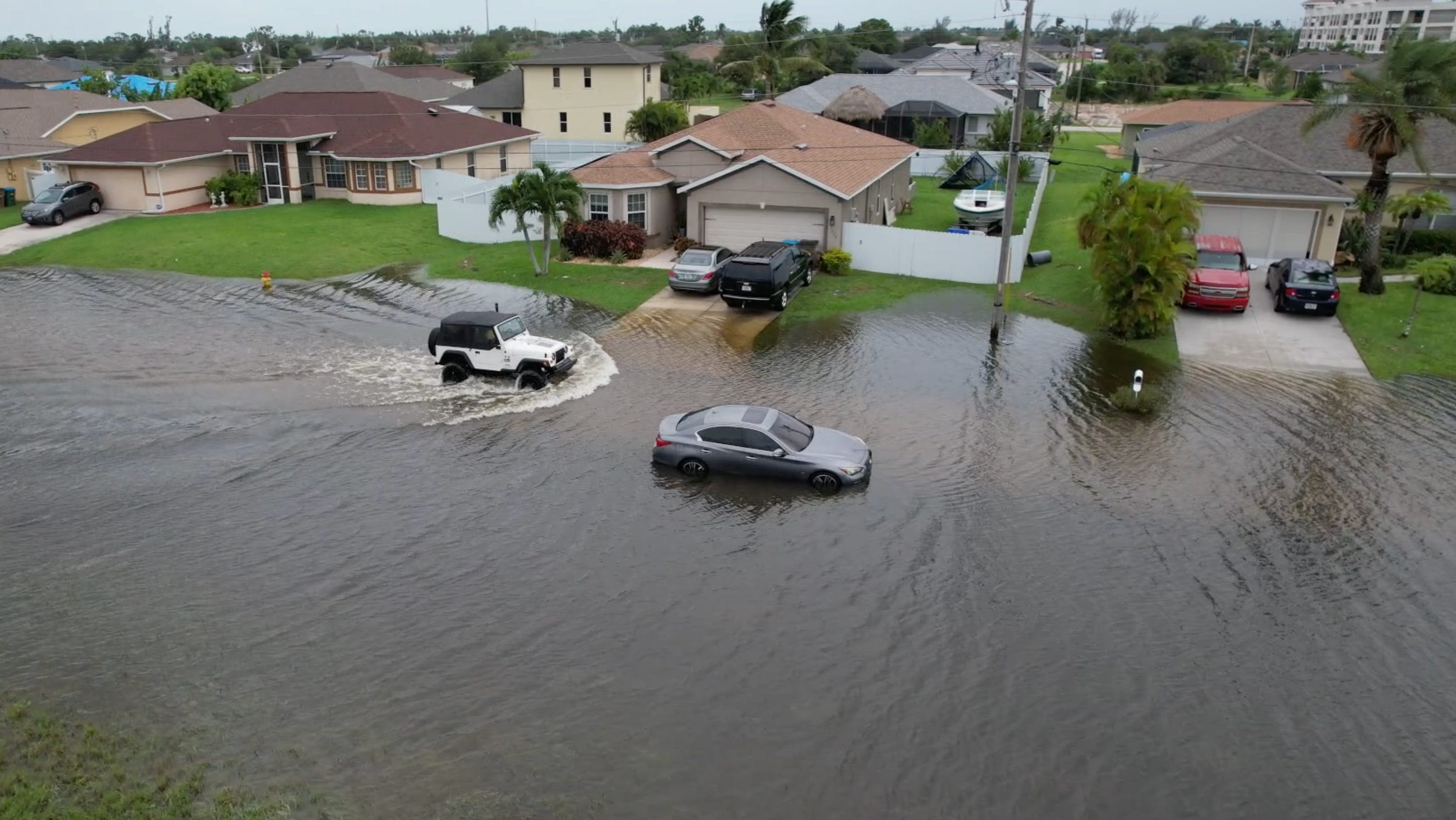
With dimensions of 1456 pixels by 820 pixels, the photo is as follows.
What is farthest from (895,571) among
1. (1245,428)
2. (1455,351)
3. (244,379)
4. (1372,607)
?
(1455,351)

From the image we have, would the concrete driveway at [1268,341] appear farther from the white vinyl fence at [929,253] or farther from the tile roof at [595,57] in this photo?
the tile roof at [595,57]

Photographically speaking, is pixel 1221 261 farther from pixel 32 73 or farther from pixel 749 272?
pixel 32 73

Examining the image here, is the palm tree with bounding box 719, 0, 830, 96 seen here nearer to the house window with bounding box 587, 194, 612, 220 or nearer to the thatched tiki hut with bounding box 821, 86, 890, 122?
the thatched tiki hut with bounding box 821, 86, 890, 122

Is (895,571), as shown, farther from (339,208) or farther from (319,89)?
(319,89)

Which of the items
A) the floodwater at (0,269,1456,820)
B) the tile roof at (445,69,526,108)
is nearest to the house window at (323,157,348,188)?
the tile roof at (445,69,526,108)

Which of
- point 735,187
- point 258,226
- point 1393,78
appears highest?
point 1393,78

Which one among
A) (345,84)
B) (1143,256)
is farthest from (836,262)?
(345,84)
